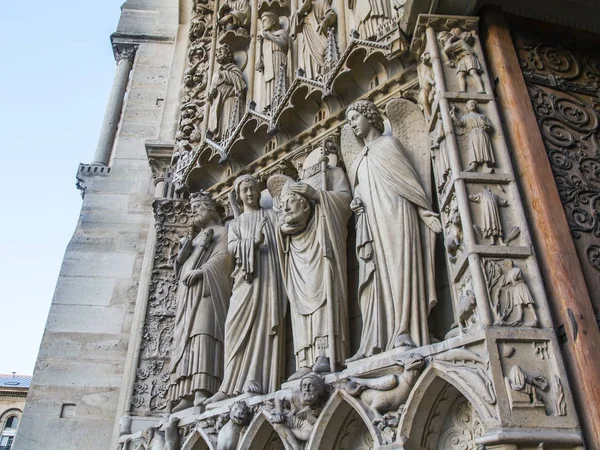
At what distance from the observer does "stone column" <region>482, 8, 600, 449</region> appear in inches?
117

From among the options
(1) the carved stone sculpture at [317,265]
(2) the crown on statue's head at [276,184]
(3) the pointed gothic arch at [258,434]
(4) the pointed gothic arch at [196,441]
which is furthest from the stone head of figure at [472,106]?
(4) the pointed gothic arch at [196,441]

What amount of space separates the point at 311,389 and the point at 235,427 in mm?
869

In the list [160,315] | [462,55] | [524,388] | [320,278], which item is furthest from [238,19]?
[524,388]

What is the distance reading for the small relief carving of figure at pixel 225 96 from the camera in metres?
6.85

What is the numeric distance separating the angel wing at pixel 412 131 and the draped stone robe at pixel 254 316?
1426 millimetres

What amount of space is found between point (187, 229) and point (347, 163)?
2.32 meters

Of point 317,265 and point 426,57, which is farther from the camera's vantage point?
point 317,265

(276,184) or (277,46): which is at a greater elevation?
(277,46)

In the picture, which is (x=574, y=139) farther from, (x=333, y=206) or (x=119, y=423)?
(x=119, y=423)

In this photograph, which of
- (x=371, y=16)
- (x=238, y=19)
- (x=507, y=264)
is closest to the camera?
(x=507, y=264)

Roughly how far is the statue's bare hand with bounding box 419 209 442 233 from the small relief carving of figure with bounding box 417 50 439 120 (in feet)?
2.62

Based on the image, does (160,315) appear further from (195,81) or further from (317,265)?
(195,81)

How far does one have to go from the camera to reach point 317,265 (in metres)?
4.68

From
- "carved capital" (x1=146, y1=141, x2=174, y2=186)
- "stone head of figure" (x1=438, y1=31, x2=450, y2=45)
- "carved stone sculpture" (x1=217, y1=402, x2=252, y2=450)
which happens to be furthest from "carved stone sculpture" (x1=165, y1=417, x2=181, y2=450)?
"stone head of figure" (x1=438, y1=31, x2=450, y2=45)
